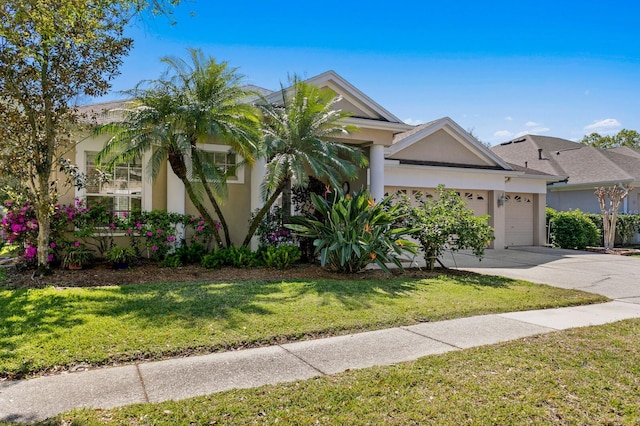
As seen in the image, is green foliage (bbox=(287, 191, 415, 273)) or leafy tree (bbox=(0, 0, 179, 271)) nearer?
leafy tree (bbox=(0, 0, 179, 271))

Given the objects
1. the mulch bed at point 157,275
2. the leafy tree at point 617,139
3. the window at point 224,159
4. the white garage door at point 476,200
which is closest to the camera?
the mulch bed at point 157,275

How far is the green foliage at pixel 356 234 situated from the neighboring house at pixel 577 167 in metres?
14.2

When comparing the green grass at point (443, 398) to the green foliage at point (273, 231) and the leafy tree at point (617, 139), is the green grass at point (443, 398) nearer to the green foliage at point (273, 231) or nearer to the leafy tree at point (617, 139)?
the green foliage at point (273, 231)

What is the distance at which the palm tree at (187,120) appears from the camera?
902 cm

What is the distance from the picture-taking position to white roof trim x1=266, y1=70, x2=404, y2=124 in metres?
12.7

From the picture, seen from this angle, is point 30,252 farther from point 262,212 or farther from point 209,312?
point 209,312

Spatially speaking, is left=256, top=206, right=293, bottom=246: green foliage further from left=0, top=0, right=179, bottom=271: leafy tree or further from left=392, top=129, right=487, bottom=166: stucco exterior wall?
left=392, top=129, right=487, bottom=166: stucco exterior wall

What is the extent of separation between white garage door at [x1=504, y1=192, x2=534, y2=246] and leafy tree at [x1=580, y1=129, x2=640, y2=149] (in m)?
35.8

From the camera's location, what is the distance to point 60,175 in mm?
10086

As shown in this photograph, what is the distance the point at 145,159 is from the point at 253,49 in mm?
4337

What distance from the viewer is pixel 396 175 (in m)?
15.4

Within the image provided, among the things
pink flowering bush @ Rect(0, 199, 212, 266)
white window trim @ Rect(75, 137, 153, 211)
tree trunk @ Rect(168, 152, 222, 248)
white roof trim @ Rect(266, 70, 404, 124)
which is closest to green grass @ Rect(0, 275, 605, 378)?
pink flowering bush @ Rect(0, 199, 212, 266)

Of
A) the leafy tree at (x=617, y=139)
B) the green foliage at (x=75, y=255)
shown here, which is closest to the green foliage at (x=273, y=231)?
→ the green foliage at (x=75, y=255)

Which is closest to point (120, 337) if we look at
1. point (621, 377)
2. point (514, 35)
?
point (621, 377)
